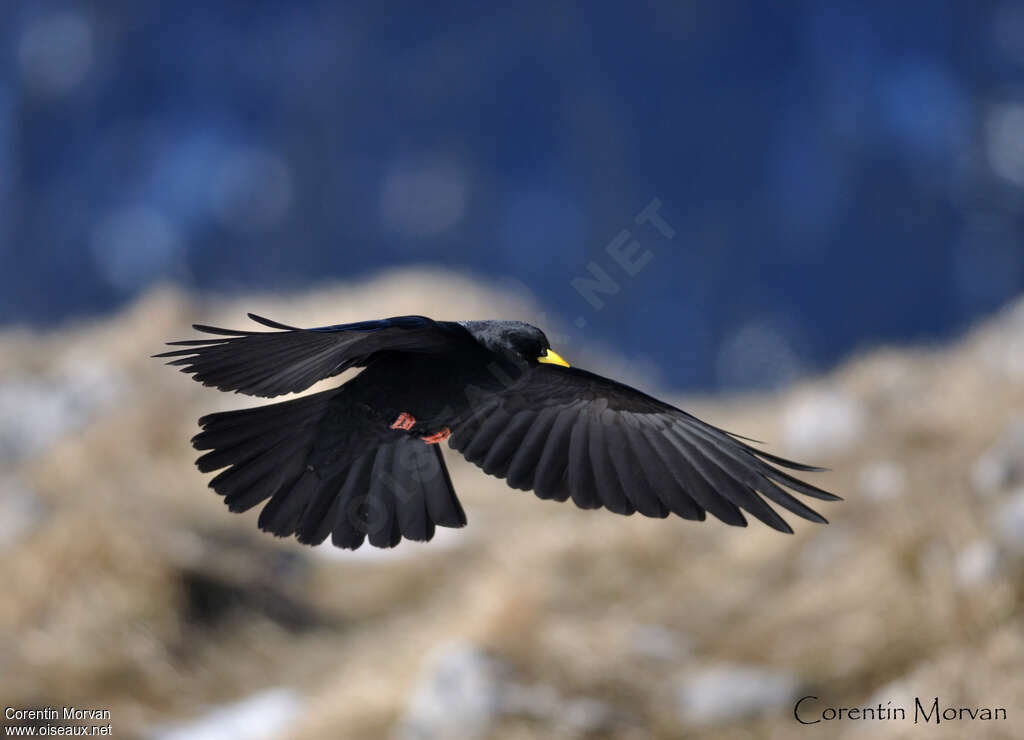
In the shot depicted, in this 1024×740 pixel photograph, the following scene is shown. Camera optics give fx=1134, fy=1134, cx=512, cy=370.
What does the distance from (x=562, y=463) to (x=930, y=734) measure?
1.82 metres

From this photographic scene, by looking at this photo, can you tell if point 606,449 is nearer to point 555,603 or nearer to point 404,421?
point 404,421

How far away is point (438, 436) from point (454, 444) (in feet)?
0.19

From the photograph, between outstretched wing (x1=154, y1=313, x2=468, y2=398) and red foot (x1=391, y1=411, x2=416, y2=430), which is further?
red foot (x1=391, y1=411, x2=416, y2=430)

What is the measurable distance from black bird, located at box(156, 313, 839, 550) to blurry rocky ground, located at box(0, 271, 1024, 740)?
165cm

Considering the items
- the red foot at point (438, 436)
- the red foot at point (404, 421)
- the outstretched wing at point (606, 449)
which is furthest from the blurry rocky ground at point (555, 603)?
the red foot at point (404, 421)

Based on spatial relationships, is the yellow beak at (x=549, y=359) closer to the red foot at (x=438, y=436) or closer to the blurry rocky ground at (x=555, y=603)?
the red foot at (x=438, y=436)

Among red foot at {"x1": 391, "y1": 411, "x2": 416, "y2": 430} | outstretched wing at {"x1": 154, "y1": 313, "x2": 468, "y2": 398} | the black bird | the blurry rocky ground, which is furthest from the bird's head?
the blurry rocky ground

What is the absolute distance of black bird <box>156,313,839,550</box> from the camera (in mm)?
3387

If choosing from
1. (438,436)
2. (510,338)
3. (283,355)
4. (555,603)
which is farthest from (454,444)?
(555,603)

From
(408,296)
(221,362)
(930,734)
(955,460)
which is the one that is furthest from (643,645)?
(408,296)

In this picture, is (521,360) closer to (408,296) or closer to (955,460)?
(955,460)

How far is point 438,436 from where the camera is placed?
3672mm

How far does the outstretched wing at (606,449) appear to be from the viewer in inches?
132

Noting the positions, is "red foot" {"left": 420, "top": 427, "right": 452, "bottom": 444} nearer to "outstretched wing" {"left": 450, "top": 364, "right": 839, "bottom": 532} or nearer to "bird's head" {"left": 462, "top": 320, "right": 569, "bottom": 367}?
"outstretched wing" {"left": 450, "top": 364, "right": 839, "bottom": 532}
